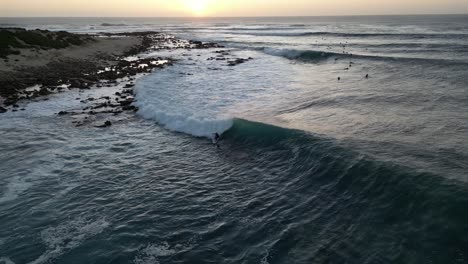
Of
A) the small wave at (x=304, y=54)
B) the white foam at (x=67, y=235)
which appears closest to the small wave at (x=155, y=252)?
the white foam at (x=67, y=235)

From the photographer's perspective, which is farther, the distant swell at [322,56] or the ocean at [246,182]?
the distant swell at [322,56]

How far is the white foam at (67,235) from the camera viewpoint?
345 inches

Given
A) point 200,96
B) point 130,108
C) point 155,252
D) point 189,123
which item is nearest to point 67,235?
point 155,252

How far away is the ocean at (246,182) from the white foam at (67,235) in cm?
3

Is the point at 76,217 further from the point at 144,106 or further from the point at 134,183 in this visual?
the point at 144,106

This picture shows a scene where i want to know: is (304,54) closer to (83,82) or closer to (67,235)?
(83,82)

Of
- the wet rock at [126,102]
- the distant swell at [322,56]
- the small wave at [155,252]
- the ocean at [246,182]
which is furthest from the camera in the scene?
the distant swell at [322,56]

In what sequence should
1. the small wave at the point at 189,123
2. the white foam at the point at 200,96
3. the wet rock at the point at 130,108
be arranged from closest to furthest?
the small wave at the point at 189,123
the white foam at the point at 200,96
the wet rock at the point at 130,108

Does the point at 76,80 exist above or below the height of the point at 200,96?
above

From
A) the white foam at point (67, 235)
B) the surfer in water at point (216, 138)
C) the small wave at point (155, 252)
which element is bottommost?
the white foam at point (67, 235)

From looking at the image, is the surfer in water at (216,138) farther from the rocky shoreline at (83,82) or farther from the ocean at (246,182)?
the rocky shoreline at (83,82)

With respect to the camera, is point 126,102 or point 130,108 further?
point 126,102

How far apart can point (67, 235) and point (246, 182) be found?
5.63 meters

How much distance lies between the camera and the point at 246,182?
12.3m
